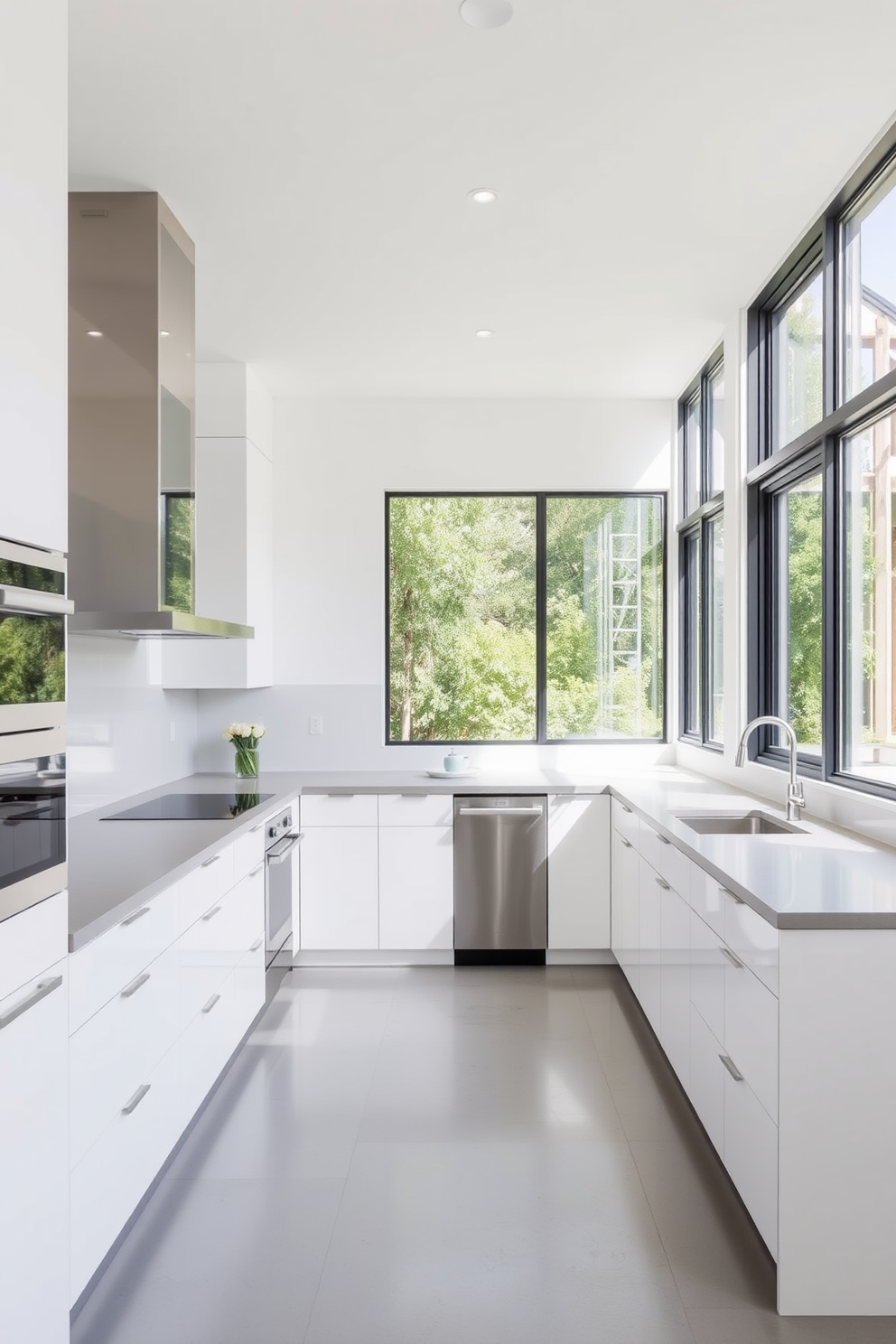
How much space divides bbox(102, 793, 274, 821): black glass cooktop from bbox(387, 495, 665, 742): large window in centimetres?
138

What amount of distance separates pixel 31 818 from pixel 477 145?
213cm

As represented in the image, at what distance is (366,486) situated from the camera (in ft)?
16.2

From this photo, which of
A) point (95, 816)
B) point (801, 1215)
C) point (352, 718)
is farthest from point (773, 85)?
point (352, 718)

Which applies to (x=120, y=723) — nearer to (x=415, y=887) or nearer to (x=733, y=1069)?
(x=415, y=887)

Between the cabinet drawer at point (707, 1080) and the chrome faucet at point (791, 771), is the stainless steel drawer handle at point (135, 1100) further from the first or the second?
the chrome faucet at point (791, 771)

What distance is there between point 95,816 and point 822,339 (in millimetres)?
2965

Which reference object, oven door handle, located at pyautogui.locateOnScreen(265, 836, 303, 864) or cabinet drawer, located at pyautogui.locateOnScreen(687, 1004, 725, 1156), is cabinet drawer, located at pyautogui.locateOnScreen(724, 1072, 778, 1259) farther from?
oven door handle, located at pyautogui.locateOnScreen(265, 836, 303, 864)

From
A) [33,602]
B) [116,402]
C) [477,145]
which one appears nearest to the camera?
[33,602]

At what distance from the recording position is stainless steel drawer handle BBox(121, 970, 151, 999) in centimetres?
207

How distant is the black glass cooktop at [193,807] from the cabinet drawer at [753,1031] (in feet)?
5.79

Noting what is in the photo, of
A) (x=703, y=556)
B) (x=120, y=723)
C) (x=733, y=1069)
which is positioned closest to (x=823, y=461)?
(x=703, y=556)

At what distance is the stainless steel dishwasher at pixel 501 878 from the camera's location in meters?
4.22

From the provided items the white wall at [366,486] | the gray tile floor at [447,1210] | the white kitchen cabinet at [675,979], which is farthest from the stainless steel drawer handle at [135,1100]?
the white wall at [366,486]

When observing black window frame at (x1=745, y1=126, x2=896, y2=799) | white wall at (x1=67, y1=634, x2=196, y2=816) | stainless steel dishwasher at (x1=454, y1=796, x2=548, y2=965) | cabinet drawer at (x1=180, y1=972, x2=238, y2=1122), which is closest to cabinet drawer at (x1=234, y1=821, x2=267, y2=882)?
cabinet drawer at (x1=180, y1=972, x2=238, y2=1122)
